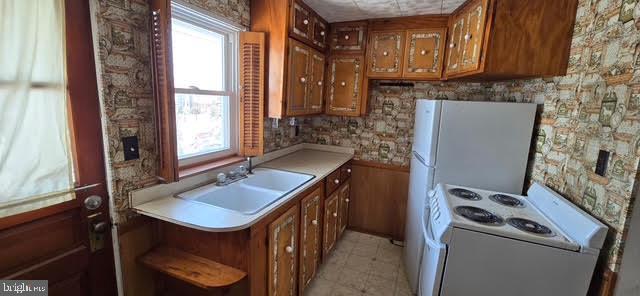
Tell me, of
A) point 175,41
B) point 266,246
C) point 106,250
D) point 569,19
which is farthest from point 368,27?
point 106,250

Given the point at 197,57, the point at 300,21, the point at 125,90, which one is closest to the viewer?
the point at 125,90

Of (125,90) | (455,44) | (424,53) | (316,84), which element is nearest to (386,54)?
(424,53)

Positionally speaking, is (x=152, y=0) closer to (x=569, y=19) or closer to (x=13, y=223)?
(x=13, y=223)

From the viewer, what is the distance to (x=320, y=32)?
251cm

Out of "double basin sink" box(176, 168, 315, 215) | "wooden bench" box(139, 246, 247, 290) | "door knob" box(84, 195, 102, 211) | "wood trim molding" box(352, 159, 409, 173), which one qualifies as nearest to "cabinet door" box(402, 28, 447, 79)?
"wood trim molding" box(352, 159, 409, 173)

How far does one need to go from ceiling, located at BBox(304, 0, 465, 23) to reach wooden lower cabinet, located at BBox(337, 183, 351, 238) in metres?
1.64

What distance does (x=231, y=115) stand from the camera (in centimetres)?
209

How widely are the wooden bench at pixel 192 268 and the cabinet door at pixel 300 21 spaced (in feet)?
5.41

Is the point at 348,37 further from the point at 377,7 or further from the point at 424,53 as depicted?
the point at 424,53

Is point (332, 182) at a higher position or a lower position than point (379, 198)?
higher

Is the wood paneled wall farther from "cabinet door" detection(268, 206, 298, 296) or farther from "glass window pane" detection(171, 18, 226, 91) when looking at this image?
"glass window pane" detection(171, 18, 226, 91)

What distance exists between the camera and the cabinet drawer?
7.50 feet

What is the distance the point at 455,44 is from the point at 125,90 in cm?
229

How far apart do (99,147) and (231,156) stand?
0.96 metres
